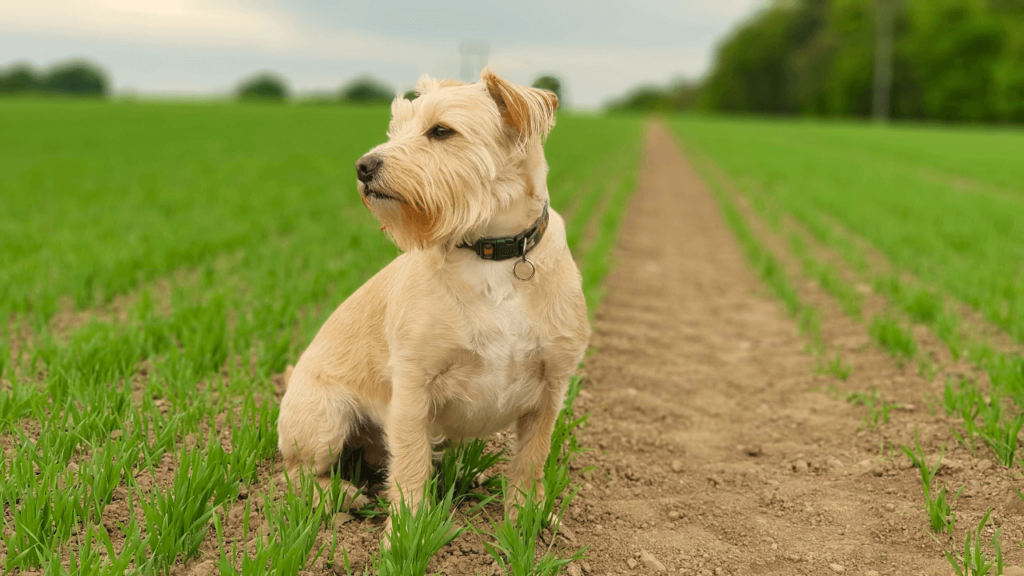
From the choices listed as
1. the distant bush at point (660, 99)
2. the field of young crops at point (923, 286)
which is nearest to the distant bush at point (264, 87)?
the distant bush at point (660, 99)

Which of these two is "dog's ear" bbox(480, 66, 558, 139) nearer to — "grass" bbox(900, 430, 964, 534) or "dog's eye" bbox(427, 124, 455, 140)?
"dog's eye" bbox(427, 124, 455, 140)

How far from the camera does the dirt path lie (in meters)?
2.85

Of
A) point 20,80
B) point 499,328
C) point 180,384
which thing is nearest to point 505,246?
point 499,328

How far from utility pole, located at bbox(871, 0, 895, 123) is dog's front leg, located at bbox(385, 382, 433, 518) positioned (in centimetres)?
7838

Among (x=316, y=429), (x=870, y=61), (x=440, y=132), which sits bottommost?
(x=316, y=429)

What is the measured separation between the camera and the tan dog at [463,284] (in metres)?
2.49

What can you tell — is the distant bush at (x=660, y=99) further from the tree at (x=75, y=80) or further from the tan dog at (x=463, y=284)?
the tan dog at (x=463, y=284)

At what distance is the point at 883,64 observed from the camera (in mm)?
74250

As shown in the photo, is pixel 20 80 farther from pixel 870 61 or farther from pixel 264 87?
pixel 870 61

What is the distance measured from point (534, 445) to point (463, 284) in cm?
80

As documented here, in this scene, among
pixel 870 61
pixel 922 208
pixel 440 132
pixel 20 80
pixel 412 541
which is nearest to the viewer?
pixel 412 541

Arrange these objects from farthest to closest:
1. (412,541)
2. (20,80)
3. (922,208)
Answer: (20,80)
(922,208)
(412,541)

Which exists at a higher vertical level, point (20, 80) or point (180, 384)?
point (20, 80)

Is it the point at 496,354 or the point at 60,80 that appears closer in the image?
the point at 496,354
